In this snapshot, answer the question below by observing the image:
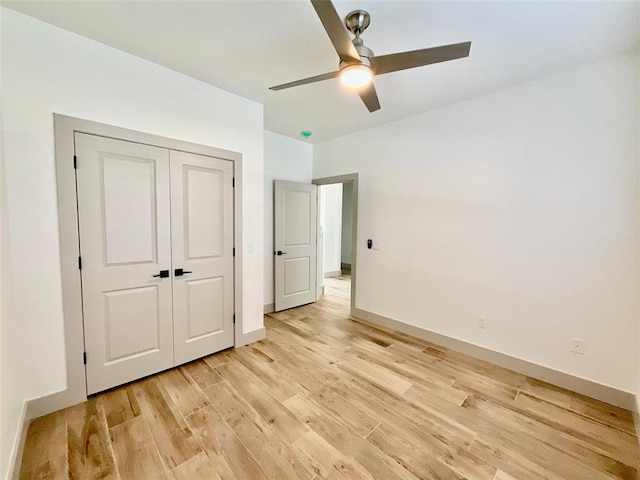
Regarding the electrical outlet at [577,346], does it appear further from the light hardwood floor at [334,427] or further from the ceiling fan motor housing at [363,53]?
the ceiling fan motor housing at [363,53]

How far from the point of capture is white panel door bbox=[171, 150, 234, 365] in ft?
8.04

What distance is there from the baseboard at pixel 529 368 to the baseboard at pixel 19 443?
3.34m

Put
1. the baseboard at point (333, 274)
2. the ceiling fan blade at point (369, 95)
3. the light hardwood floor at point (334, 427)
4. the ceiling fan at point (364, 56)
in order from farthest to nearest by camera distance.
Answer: the baseboard at point (333, 274)
the ceiling fan blade at point (369, 95)
the light hardwood floor at point (334, 427)
the ceiling fan at point (364, 56)

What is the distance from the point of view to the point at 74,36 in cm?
190

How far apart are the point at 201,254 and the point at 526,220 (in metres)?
3.19

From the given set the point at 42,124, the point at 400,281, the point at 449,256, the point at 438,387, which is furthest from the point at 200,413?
the point at 449,256

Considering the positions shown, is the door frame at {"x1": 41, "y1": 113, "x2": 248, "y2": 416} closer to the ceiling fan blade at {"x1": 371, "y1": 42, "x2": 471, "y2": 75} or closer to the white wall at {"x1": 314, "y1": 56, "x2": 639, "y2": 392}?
the ceiling fan blade at {"x1": 371, "y1": 42, "x2": 471, "y2": 75}

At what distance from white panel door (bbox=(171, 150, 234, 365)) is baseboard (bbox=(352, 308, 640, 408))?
216 centimetres

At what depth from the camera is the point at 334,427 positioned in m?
1.81

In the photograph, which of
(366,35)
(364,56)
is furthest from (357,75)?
(366,35)

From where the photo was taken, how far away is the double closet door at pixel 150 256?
2.04 metres

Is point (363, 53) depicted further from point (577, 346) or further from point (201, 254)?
point (577, 346)

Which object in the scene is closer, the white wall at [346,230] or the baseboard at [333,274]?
the baseboard at [333,274]

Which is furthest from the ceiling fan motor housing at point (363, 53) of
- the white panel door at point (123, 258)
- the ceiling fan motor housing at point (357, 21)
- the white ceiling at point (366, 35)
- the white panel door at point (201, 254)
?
the white panel door at point (123, 258)
